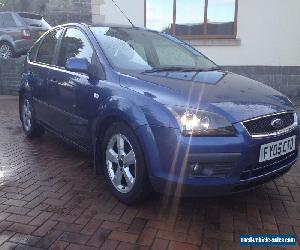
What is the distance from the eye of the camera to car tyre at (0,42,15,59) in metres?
12.9

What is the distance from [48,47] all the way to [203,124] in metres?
3.03

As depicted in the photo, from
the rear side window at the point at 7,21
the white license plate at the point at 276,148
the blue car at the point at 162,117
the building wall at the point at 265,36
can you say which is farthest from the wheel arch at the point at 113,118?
the rear side window at the point at 7,21

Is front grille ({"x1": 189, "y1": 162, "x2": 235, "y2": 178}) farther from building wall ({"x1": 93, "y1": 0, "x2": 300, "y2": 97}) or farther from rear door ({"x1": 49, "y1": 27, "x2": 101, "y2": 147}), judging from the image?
building wall ({"x1": 93, "y1": 0, "x2": 300, "y2": 97})

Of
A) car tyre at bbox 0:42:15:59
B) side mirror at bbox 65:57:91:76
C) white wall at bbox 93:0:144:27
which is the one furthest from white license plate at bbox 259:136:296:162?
car tyre at bbox 0:42:15:59

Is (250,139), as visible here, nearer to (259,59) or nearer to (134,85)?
(134,85)

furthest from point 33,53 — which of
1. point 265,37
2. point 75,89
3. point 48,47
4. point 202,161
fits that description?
point 265,37

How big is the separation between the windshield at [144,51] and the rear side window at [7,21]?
9710 millimetres

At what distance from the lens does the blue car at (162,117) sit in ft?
9.89

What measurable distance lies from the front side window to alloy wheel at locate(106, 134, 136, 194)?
938mm

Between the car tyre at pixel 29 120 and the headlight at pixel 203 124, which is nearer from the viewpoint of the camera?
the headlight at pixel 203 124

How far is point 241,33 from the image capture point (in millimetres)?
9758

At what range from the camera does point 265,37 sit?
9680mm

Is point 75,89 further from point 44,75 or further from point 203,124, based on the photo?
point 203,124

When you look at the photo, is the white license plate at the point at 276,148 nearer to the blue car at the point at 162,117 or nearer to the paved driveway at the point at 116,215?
the blue car at the point at 162,117
